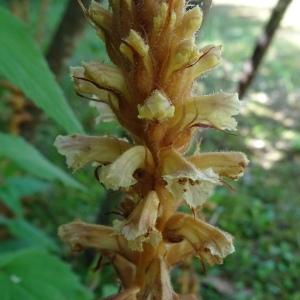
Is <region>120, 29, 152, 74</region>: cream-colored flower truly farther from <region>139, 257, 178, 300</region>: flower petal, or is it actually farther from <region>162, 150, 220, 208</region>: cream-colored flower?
<region>139, 257, 178, 300</region>: flower petal

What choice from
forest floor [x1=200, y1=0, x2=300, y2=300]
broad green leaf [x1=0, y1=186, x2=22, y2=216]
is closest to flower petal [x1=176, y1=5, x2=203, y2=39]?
forest floor [x1=200, y1=0, x2=300, y2=300]

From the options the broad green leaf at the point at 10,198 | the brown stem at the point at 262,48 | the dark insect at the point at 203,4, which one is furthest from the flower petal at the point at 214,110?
the brown stem at the point at 262,48

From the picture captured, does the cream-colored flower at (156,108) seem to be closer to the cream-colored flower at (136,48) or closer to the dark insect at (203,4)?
the cream-colored flower at (136,48)

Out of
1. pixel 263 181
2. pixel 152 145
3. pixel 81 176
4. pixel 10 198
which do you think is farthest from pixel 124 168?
pixel 263 181

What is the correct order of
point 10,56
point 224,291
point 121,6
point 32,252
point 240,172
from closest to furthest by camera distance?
point 121,6 → point 240,172 → point 10,56 → point 32,252 → point 224,291

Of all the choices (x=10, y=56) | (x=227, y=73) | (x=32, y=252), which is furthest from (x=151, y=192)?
(x=227, y=73)

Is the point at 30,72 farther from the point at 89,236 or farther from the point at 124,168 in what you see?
the point at 124,168

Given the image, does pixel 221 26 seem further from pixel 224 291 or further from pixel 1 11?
pixel 1 11
